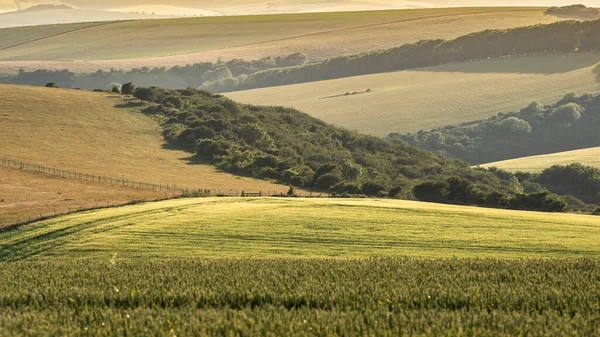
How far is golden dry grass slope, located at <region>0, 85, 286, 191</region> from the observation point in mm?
93062

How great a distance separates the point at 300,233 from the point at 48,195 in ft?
123

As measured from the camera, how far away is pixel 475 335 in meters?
19.8

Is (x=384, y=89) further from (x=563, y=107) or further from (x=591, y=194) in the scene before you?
(x=591, y=194)

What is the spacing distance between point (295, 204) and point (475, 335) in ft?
116

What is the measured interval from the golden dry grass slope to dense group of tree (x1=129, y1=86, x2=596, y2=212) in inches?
170

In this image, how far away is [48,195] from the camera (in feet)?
242

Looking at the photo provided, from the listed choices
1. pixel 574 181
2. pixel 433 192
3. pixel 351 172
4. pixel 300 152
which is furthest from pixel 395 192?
pixel 300 152

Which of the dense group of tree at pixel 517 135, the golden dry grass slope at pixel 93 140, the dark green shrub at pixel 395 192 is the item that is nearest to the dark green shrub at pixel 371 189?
the dark green shrub at pixel 395 192

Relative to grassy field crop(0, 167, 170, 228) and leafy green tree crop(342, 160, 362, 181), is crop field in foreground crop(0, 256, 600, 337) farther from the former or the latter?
leafy green tree crop(342, 160, 362, 181)

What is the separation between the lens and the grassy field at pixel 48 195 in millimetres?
63812

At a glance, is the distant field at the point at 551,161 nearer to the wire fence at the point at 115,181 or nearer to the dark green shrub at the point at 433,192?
the dark green shrub at the point at 433,192

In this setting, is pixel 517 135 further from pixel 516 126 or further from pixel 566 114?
pixel 566 114

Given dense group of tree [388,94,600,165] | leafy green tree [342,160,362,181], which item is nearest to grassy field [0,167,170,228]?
leafy green tree [342,160,362,181]

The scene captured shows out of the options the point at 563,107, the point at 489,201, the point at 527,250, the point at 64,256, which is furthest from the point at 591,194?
the point at 64,256
